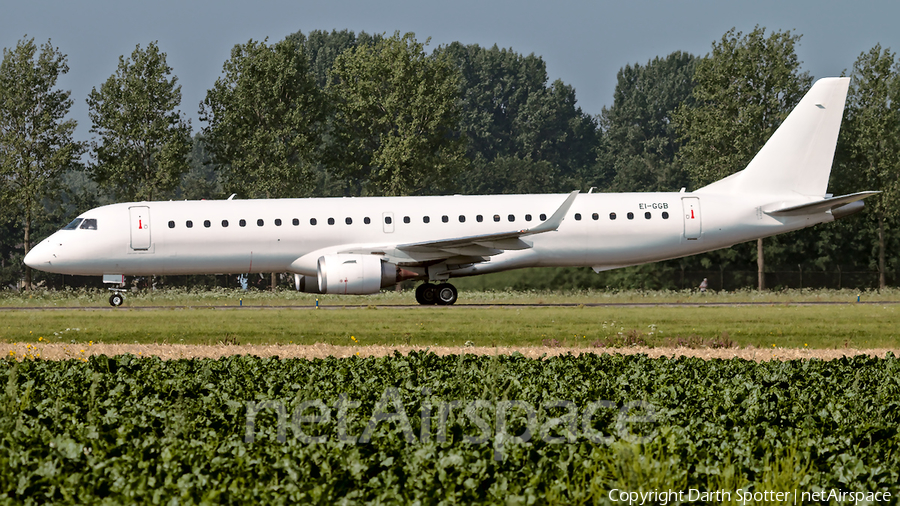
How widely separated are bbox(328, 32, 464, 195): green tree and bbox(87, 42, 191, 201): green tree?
957 cm

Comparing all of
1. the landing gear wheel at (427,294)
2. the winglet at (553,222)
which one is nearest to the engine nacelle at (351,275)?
the landing gear wheel at (427,294)

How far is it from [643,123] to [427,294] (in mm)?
87849

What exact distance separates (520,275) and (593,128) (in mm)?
84771

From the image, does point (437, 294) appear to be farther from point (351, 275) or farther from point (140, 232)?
point (140, 232)

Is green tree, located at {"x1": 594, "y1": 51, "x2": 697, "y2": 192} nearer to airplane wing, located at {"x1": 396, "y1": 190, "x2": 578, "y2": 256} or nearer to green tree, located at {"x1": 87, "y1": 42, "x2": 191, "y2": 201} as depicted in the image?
green tree, located at {"x1": 87, "y1": 42, "x2": 191, "y2": 201}

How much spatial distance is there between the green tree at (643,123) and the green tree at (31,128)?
5442 cm

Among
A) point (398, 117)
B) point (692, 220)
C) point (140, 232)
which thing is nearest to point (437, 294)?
point (692, 220)

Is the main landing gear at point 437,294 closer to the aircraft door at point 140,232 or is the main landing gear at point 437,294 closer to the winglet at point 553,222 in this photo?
the winglet at point 553,222

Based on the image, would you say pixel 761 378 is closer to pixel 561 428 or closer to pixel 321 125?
pixel 561 428

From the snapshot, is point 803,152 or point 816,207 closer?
point 816,207

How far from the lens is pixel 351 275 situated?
2733cm

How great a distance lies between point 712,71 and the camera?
50.5 metres

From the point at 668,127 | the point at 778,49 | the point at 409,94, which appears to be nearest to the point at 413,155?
the point at 409,94

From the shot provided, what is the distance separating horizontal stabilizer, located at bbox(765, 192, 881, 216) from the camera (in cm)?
2919
